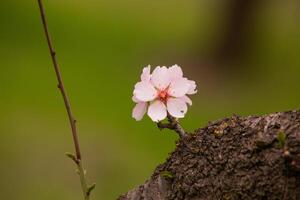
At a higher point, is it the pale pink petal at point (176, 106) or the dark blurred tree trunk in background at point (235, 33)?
the dark blurred tree trunk in background at point (235, 33)

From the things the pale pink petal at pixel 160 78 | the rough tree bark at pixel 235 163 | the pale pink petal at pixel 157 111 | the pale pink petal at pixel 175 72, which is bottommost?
the rough tree bark at pixel 235 163

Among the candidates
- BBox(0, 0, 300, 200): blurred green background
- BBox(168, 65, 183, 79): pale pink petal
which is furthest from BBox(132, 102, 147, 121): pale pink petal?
BBox(0, 0, 300, 200): blurred green background

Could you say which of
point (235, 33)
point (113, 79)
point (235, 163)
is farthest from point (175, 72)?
point (235, 33)

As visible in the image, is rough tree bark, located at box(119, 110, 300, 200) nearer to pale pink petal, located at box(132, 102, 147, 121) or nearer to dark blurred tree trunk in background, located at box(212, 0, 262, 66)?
pale pink petal, located at box(132, 102, 147, 121)

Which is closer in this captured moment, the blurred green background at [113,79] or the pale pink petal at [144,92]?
the pale pink petal at [144,92]

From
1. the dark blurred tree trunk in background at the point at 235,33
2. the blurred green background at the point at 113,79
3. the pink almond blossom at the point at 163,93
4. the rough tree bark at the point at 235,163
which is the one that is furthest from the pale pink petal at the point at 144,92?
the dark blurred tree trunk in background at the point at 235,33

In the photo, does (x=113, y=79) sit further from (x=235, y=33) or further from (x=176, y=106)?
(x=176, y=106)

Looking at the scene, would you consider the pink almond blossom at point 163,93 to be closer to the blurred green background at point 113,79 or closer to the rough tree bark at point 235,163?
the rough tree bark at point 235,163
